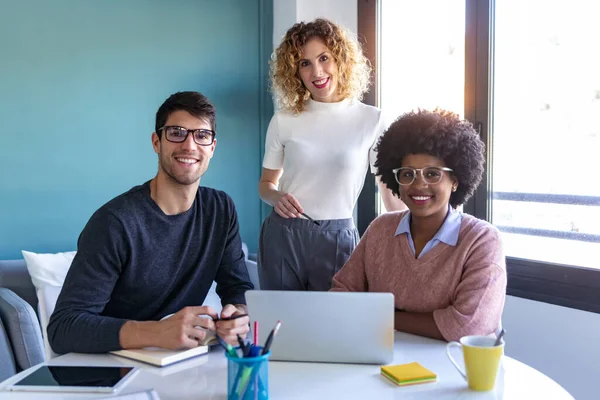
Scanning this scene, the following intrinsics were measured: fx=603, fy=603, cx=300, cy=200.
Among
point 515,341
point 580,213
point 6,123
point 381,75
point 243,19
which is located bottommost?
point 515,341

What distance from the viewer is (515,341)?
2.43 metres

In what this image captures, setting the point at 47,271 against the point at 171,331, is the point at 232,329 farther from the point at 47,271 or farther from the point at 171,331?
the point at 47,271

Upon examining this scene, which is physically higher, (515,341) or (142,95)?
(142,95)

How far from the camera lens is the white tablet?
3.67ft

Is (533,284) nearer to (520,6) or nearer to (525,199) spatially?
(525,199)

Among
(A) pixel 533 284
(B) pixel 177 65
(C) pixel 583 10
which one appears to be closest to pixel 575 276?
(A) pixel 533 284

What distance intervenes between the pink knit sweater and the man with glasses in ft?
1.19

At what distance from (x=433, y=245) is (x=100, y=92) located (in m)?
2.14

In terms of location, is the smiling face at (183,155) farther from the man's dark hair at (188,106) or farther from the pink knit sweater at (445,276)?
the pink knit sweater at (445,276)

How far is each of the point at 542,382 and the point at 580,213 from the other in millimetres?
1323

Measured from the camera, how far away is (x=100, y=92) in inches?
121

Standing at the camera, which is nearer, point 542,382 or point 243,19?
point 542,382

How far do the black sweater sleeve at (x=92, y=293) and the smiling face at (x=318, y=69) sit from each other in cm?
88

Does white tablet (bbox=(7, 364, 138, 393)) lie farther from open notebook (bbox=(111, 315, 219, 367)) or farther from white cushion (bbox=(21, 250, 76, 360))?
white cushion (bbox=(21, 250, 76, 360))
